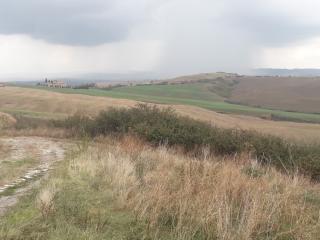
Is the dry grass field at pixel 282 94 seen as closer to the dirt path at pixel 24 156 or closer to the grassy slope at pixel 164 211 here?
the dirt path at pixel 24 156

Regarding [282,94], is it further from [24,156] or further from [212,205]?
[212,205]

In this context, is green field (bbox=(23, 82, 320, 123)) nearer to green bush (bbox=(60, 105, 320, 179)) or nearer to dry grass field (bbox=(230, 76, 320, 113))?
dry grass field (bbox=(230, 76, 320, 113))

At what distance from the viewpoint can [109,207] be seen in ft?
21.9

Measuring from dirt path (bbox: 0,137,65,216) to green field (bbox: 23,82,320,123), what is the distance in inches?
2209

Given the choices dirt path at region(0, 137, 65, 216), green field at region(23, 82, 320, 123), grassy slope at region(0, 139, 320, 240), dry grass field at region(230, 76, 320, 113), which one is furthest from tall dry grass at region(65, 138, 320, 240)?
dry grass field at region(230, 76, 320, 113)

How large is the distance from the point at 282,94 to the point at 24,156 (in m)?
94.1

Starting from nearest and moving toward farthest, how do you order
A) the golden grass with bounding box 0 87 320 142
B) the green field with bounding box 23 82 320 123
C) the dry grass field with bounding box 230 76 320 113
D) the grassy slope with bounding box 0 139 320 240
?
the grassy slope with bounding box 0 139 320 240
the golden grass with bounding box 0 87 320 142
the green field with bounding box 23 82 320 123
the dry grass field with bounding box 230 76 320 113

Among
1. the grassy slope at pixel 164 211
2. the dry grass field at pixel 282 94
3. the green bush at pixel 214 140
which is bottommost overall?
the dry grass field at pixel 282 94

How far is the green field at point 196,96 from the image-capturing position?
73.2 meters

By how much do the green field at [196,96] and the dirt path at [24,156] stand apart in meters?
56.1

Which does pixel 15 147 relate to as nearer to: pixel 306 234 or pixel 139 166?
pixel 139 166

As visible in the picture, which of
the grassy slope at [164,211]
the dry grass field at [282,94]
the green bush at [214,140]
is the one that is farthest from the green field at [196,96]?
the grassy slope at [164,211]

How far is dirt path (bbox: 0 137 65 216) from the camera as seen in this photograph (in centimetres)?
816

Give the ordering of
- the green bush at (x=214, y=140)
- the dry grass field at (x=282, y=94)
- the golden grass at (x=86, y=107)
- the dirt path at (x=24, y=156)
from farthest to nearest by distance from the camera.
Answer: the dry grass field at (x=282, y=94)
the golden grass at (x=86, y=107)
the green bush at (x=214, y=140)
the dirt path at (x=24, y=156)
